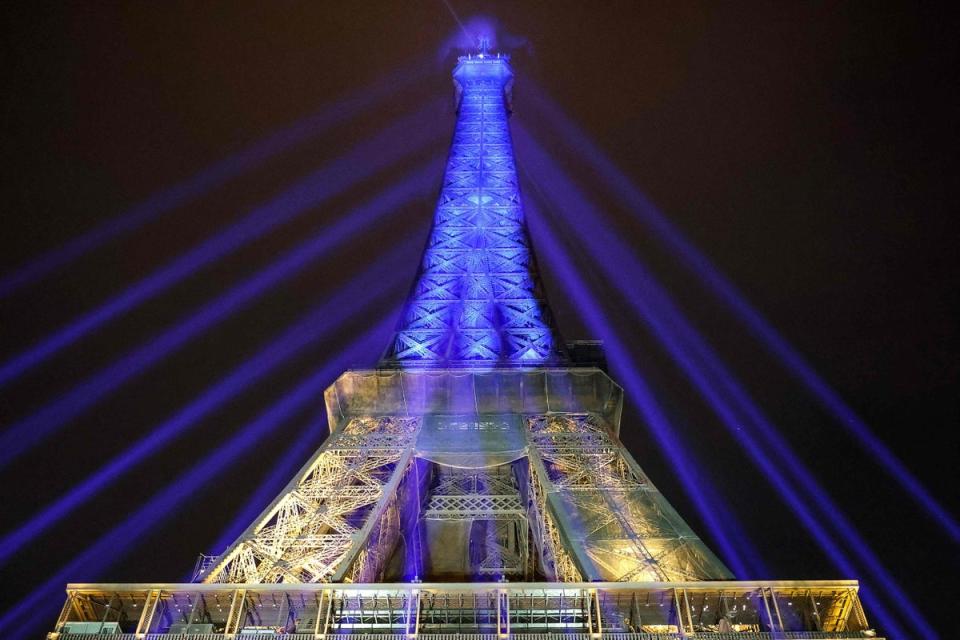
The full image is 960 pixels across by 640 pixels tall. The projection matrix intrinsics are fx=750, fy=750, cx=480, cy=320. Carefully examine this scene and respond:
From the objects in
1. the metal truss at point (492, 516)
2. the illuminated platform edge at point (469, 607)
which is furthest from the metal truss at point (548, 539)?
the metal truss at point (492, 516)

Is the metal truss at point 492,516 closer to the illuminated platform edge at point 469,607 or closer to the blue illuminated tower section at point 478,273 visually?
the blue illuminated tower section at point 478,273

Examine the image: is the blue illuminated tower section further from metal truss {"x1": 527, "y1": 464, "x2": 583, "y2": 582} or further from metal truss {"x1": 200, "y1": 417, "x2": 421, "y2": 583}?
metal truss {"x1": 527, "y1": 464, "x2": 583, "y2": 582}

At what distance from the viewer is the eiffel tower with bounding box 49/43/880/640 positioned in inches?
583

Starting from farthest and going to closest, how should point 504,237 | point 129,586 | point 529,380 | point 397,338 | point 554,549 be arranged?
point 504,237 → point 397,338 → point 529,380 → point 554,549 → point 129,586

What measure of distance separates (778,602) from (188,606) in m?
11.8

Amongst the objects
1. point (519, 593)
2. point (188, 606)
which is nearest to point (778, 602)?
point (519, 593)

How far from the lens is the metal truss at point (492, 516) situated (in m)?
27.8

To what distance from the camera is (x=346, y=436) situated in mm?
27312

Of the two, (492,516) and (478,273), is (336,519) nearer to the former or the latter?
(492,516)

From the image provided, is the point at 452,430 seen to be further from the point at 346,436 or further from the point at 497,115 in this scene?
the point at 497,115

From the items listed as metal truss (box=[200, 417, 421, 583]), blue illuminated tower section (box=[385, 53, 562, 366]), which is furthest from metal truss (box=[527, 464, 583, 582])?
blue illuminated tower section (box=[385, 53, 562, 366])

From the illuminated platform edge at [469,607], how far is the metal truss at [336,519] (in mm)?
1514

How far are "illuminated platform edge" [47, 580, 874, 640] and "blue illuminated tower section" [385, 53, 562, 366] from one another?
16.1m

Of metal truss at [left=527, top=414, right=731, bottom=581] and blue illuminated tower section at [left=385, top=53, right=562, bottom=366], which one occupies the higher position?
blue illuminated tower section at [left=385, top=53, right=562, bottom=366]
